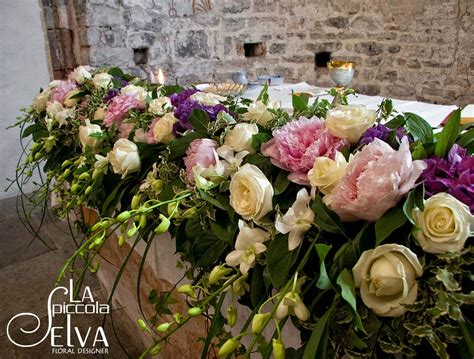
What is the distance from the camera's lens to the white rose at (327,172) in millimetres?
614

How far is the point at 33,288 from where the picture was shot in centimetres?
227

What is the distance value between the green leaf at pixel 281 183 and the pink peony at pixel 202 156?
0.13 m

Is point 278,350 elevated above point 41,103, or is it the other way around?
point 41,103

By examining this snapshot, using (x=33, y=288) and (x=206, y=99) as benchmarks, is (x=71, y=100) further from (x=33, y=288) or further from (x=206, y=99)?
(x=33, y=288)

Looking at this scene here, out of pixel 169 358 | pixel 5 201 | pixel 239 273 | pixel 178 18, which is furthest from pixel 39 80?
pixel 239 273

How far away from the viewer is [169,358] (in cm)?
154

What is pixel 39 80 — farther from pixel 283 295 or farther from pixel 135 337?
pixel 283 295

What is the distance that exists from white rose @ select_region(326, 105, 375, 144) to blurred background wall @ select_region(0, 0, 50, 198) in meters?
3.24

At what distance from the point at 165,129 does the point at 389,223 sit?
1.87 ft

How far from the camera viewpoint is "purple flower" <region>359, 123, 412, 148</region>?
2.20 feet

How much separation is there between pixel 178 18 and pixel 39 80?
1.31 meters

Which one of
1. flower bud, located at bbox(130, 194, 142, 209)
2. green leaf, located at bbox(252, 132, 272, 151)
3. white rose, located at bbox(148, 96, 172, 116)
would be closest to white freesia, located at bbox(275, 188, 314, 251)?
green leaf, located at bbox(252, 132, 272, 151)

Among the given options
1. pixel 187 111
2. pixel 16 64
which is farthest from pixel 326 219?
pixel 16 64

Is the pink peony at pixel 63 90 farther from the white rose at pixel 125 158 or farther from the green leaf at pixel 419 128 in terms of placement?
the green leaf at pixel 419 128
